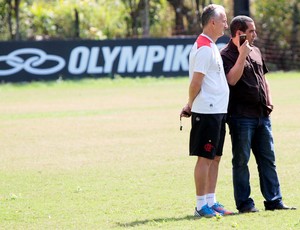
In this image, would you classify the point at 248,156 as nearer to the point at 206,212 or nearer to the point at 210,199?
the point at 210,199

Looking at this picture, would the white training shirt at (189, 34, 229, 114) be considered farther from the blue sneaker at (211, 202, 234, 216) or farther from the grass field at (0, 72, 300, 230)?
the grass field at (0, 72, 300, 230)

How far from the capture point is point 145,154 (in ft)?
44.7

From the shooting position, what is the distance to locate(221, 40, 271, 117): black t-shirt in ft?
28.4

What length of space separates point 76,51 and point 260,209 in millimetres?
20330

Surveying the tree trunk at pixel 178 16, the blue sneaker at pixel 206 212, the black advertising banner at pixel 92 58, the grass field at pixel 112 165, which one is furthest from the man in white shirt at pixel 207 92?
the tree trunk at pixel 178 16

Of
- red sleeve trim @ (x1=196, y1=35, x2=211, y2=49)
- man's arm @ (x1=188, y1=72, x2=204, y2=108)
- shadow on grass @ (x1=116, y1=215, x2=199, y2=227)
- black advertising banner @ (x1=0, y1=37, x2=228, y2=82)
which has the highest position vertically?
red sleeve trim @ (x1=196, y1=35, x2=211, y2=49)

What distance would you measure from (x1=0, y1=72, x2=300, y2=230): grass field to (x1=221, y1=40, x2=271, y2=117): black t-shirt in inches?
40.2

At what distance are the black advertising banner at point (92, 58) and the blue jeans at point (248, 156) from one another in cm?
1988

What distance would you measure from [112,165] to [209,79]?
4519mm

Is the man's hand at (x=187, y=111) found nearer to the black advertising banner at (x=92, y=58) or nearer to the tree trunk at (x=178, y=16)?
the black advertising banner at (x=92, y=58)

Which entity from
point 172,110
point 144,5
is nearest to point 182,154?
point 172,110

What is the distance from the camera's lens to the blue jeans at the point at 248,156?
8719 mm

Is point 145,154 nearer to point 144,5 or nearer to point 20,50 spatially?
point 20,50

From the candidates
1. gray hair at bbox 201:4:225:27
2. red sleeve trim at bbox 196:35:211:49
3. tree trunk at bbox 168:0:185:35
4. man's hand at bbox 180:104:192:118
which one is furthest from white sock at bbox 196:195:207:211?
tree trunk at bbox 168:0:185:35
